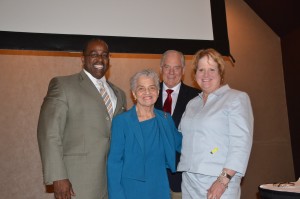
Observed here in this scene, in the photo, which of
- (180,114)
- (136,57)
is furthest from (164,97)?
(136,57)

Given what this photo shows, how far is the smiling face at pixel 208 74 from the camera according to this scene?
228cm

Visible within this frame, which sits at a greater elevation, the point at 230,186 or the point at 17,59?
the point at 17,59

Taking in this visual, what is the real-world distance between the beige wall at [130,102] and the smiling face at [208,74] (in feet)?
7.63

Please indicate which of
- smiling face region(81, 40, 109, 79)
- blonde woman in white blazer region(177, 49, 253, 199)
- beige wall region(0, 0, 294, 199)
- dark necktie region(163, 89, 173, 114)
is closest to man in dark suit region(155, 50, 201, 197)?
dark necktie region(163, 89, 173, 114)

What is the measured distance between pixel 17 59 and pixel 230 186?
10.4ft

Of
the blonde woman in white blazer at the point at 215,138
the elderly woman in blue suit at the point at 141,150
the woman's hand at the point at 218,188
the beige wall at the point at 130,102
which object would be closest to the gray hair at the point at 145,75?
the elderly woman in blue suit at the point at 141,150

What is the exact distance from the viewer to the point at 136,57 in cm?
469

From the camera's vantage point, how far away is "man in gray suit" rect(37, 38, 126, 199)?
2.15m

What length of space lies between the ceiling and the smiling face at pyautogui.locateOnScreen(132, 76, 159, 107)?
3.18 metres

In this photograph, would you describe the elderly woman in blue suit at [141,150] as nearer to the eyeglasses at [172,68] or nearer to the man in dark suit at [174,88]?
the man in dark suit at [174,88]

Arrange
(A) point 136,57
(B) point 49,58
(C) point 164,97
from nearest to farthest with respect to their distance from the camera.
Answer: (C) point 164,97
(B) point 49,58
(A) point 136,57

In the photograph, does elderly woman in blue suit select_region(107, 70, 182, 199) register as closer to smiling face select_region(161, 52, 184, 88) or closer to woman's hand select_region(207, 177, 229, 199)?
woman's hand select_region(207, 177, 229, 199)

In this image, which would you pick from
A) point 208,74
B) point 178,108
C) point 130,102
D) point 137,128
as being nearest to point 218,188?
point 137,128

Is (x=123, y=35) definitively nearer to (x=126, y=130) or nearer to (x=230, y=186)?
(x=126, y=130)
